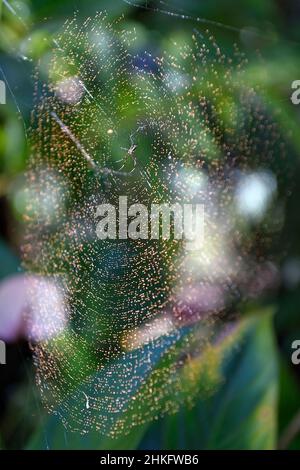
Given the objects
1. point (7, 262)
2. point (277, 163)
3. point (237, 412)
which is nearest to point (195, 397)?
point (237, 412)

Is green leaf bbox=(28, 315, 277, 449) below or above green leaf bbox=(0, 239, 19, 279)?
below

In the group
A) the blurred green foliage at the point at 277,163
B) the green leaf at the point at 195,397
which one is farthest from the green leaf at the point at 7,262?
the green leaf at the point at 195,397

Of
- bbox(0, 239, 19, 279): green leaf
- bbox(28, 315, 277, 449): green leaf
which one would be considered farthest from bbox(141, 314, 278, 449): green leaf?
bbox(0, 239, 19, 279): green leaf

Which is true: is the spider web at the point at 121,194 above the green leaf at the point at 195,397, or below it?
above

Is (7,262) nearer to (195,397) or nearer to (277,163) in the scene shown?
(195,397)

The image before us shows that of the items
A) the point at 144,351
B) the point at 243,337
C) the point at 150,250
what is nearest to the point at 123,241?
the point at 150,250

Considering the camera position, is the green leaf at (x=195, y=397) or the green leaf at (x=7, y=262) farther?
the green leaf at (x=7, y=262)

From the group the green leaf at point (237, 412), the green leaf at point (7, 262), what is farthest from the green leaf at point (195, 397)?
the green leaf at point (7, 262)

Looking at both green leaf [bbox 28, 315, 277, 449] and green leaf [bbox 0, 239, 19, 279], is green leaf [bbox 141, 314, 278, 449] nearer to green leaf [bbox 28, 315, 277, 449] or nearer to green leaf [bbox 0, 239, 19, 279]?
green leaf [bbox 28, 315, 277, 449]

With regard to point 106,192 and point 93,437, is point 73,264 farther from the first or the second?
point 93,437

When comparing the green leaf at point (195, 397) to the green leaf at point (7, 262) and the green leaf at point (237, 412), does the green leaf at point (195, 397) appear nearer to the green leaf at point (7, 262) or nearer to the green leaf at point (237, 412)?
the green leaf at point (237, 412)

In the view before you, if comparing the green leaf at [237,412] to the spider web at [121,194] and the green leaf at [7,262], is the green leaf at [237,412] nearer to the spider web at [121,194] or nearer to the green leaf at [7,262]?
the spider web at [121,194]
